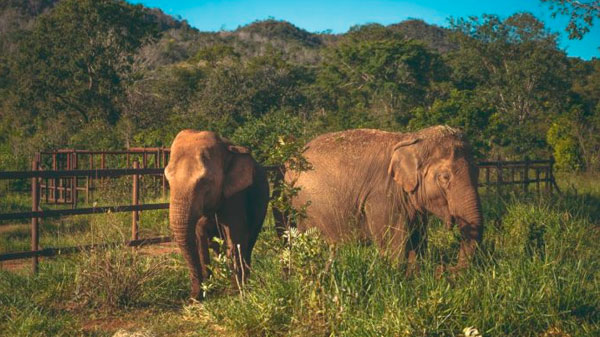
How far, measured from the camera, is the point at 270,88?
3366 centimetres

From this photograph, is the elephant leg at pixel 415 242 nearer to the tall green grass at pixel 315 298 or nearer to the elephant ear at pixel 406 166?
the elephant ear at pixel 406 166

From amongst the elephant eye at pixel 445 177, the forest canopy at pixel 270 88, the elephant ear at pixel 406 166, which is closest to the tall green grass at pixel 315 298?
the elephant eye at pixel 445 177

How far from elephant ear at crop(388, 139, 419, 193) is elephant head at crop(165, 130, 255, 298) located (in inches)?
65.9

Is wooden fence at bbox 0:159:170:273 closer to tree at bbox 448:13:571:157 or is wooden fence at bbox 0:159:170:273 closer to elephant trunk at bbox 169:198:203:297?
elephant trunk at bbox 169:198:203:297

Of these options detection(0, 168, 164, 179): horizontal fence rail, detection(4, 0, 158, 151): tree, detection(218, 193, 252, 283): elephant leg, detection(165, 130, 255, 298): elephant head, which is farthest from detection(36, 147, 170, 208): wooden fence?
detection(4, 0, 158, 151): tree

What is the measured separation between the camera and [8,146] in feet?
83.0

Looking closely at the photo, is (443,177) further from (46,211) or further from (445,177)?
(46,211)

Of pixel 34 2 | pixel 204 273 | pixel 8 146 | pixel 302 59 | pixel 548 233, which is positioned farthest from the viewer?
pixel 34 2

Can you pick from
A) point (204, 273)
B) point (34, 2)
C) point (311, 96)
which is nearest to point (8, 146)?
point (311, 96)

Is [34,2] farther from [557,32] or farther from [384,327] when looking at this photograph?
[384,327]

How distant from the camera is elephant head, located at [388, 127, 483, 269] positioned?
7059 mm

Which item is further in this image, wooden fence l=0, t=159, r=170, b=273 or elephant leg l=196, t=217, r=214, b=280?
wooden fence l=0, t=159, r=170, b=273

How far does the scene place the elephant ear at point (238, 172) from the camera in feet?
23.2

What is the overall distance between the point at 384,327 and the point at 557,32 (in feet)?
125
